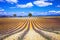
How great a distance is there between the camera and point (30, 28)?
296 centimetres

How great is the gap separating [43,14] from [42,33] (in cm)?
37

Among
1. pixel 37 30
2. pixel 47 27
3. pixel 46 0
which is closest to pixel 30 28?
pixel 37 30

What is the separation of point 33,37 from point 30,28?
186mm

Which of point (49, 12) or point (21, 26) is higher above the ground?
point (49, 12)

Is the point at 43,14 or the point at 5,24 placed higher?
the point at 43,14

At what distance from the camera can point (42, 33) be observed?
2.93 meters

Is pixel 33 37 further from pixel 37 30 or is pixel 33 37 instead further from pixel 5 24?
pixel 5 24

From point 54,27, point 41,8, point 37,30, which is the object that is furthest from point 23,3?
point 54,27

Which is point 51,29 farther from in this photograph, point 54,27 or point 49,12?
point 49,12

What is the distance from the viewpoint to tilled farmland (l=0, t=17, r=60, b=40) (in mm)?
2877

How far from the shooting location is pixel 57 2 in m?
2.96

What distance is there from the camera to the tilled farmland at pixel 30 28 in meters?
2.88

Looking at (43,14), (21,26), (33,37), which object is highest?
(43,14)

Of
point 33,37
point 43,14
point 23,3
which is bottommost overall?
point 33,37
